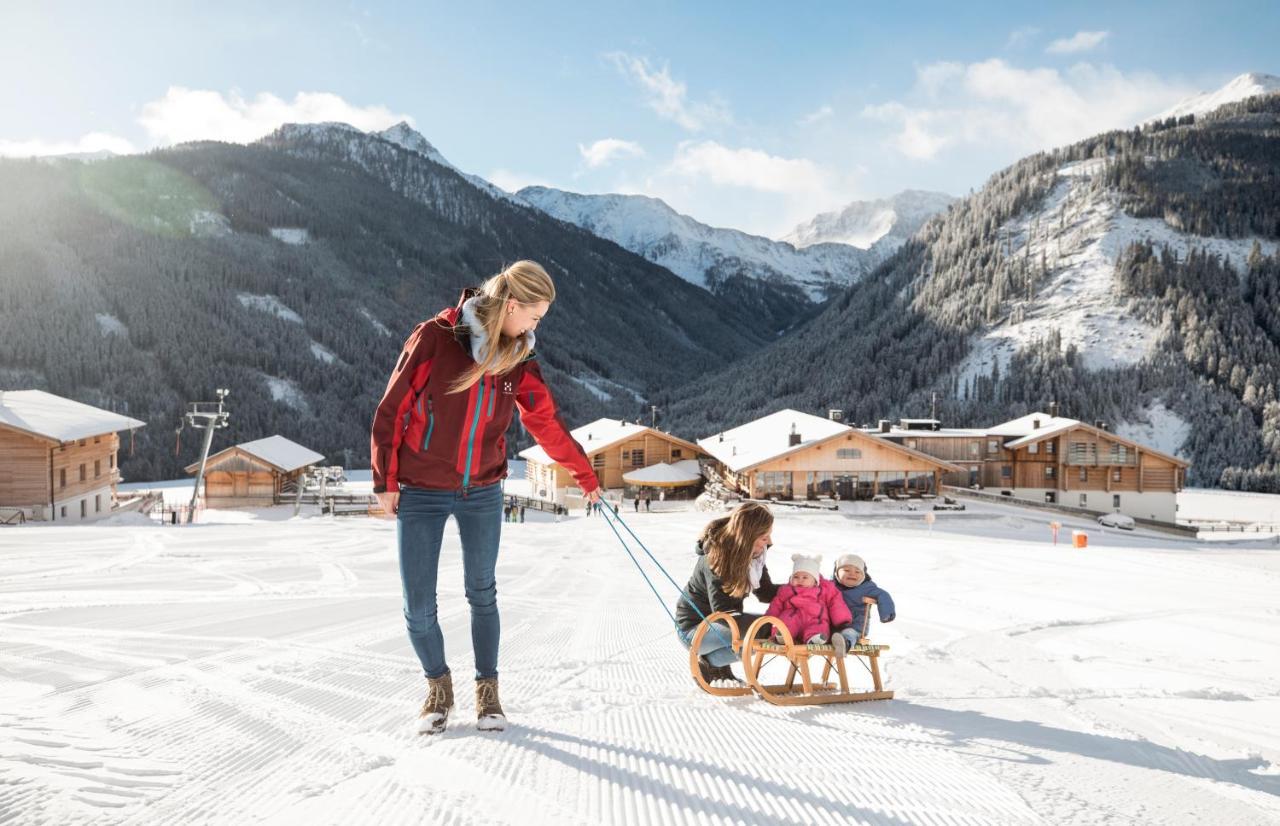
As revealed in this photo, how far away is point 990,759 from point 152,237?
147 meters

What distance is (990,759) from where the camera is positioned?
3100mm

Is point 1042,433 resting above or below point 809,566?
above

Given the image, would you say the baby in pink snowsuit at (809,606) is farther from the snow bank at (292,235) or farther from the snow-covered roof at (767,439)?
the snow bank at (292,235)

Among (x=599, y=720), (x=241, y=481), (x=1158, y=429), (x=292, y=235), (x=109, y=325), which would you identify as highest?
(x=292, y=235)

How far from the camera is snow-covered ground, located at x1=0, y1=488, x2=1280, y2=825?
2.59 meters

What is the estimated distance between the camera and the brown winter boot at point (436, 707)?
3232 mm

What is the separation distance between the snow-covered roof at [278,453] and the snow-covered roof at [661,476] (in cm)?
1991

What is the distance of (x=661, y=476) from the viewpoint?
37.1 meters

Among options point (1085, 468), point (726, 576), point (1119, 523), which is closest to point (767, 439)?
point (1119, 523)

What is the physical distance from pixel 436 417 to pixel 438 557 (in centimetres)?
74

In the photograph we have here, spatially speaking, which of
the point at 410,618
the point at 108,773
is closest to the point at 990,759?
the point at 410,618

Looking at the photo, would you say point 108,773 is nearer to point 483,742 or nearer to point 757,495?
point 483,742

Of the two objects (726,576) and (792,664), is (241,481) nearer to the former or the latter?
(726,576)

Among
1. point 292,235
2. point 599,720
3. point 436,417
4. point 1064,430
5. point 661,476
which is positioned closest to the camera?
point 436,417
